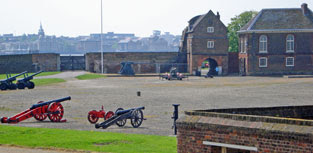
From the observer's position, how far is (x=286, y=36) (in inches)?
2591

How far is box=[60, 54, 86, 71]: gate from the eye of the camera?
79.9 meters

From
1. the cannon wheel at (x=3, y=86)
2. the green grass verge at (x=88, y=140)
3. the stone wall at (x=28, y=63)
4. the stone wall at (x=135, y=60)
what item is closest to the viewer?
the green grass verge at (x=88, y=140)

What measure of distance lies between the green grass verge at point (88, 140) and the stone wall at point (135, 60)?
5122 centimetres

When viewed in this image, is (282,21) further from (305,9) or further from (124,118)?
(124,118)

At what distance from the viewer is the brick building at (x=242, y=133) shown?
33.1ft

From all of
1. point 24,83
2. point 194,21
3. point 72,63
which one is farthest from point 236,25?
point 24,83

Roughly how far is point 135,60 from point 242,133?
204 feet

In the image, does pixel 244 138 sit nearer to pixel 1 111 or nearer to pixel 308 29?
pixel 1 111

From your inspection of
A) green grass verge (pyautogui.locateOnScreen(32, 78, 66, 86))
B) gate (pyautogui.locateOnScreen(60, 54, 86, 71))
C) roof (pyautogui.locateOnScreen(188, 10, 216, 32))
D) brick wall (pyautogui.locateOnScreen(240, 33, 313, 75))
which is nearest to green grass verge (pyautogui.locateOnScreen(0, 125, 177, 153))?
green grass verge (pyautogui.locateOnScreen(32, 78, 66, 86))

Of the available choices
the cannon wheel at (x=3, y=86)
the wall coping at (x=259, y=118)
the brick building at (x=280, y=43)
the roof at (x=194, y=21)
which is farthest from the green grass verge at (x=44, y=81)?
the wall coping at (x=259, y=118)

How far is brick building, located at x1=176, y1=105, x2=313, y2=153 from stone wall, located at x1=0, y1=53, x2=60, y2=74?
6067cm

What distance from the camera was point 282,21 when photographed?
65.6 meters

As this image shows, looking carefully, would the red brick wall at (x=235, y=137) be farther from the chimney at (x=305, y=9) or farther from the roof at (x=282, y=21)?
the chimney at (x=305, y=9)

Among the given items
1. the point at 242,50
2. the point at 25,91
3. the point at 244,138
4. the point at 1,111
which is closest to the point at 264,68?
the point at 242,50
